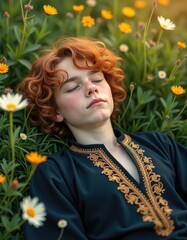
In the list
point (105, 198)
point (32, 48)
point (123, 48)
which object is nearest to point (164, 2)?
point (123, 48)

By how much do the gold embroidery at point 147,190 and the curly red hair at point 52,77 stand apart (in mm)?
299

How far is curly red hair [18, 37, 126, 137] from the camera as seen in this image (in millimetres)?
2473

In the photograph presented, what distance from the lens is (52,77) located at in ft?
8.04

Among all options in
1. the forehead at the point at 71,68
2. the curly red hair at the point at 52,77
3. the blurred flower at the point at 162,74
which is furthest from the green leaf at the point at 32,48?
the blurred flower at the point at 162,74

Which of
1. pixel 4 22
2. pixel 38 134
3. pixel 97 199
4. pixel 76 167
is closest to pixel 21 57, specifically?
pixel 4 22

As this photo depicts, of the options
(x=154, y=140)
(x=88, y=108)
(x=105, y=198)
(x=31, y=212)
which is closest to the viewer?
(x=31, y=212)

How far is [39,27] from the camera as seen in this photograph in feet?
10.9

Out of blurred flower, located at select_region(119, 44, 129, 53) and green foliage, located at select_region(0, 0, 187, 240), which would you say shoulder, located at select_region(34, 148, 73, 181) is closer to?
green foliage, located at select_region(0, 0, 187, 240)

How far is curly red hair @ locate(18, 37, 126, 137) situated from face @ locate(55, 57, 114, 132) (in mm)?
36

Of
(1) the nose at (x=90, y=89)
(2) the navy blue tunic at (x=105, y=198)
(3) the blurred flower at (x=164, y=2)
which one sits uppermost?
(1) the nose at (x=90, y=89)

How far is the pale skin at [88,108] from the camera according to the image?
231 centimetres

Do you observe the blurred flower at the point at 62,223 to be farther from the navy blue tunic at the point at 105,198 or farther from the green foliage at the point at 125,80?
the green foliage at the point at 125,80

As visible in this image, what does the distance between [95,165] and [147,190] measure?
0.26m

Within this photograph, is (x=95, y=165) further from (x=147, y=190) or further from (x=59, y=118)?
(x=59, y=118)
